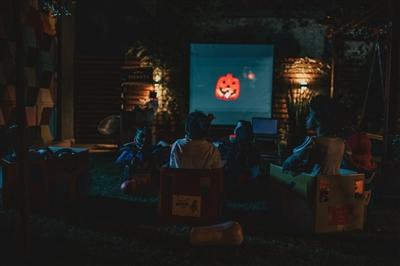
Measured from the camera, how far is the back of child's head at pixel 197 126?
5957 millimetres

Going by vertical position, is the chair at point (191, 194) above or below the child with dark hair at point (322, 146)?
below

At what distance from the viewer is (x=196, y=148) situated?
6.02 meters

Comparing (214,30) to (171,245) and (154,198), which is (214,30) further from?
(171,245)

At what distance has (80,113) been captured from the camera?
15312 mm

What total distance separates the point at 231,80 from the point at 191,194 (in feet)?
32.1

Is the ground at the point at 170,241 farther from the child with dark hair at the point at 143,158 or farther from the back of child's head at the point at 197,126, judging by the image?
the back of child's head at the point at 197,126

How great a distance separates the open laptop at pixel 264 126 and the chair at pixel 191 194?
676 centimetres

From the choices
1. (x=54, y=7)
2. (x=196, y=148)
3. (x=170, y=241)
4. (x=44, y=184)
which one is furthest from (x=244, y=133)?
(x=54, y=7)

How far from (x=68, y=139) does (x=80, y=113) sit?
1218 mm

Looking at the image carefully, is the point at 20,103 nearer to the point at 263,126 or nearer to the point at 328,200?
the point at 328,200

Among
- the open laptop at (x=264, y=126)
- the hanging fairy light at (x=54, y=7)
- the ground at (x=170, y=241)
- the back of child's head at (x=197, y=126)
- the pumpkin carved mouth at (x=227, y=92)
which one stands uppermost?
the hanging fairy light at (x=54, y=7)

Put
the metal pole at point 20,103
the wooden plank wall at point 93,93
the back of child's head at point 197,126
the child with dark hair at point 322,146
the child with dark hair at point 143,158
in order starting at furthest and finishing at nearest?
1. the wooden plank wall at point 93,93
2. the child with dark hair at point 143,158
3. the back of child's head at point 197,126
4. the child with dark hair at point 322,146
5. the metal pole at point 20,103

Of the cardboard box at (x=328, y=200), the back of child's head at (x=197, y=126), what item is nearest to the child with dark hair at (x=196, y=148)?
the back of child's head at (x=197, y=126)

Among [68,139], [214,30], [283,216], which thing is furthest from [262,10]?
[283,216]
